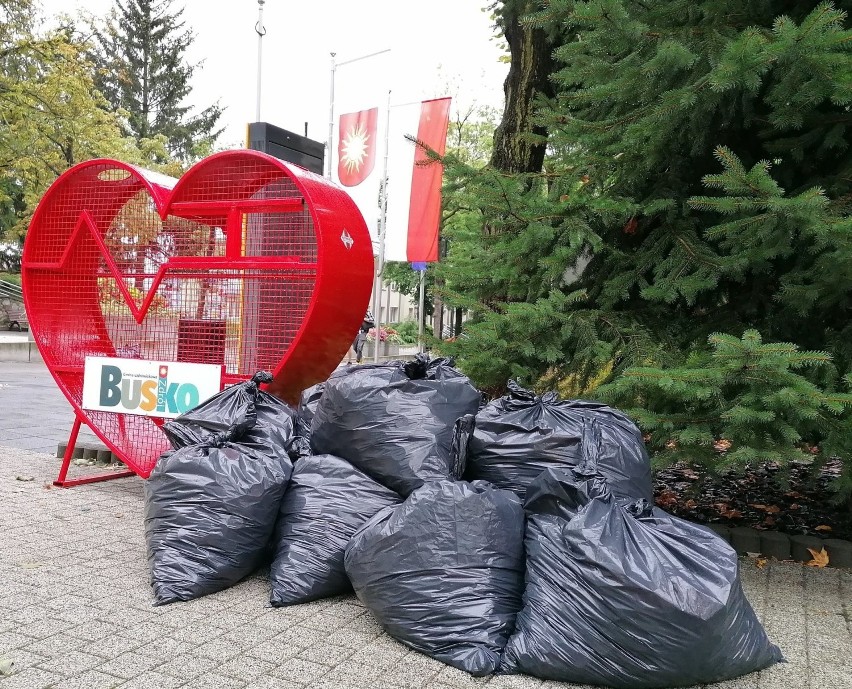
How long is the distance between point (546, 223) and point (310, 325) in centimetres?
142

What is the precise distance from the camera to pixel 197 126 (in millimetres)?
41562

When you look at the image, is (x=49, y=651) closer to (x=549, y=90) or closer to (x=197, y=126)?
(x=549, y=90)

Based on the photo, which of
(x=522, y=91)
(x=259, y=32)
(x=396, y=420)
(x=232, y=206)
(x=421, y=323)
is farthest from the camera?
(x=421, y=323)

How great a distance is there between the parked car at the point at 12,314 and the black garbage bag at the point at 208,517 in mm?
27627

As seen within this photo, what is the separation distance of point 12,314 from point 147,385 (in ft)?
88.4

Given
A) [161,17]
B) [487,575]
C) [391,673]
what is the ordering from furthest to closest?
[161,17]
[487,575]
[391,673]

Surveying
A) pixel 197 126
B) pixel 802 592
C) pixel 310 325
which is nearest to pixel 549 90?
pixel 310 325

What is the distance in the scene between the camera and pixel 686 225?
411cm

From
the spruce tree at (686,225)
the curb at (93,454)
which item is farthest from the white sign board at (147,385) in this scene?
the spruce tree at (686,225)

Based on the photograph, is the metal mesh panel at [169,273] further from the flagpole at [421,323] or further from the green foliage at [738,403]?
the green foliage at [738,403]

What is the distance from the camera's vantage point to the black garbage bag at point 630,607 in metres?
2.38

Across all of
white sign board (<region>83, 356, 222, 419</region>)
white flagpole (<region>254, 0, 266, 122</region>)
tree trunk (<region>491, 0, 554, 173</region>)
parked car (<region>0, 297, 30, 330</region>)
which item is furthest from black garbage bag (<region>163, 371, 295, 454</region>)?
parked car (<region>0, 297, 30, 330</region>)

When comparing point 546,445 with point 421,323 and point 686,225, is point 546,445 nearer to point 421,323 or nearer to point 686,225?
point 686,225

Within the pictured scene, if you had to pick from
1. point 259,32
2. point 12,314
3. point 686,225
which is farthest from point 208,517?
point 12,314
